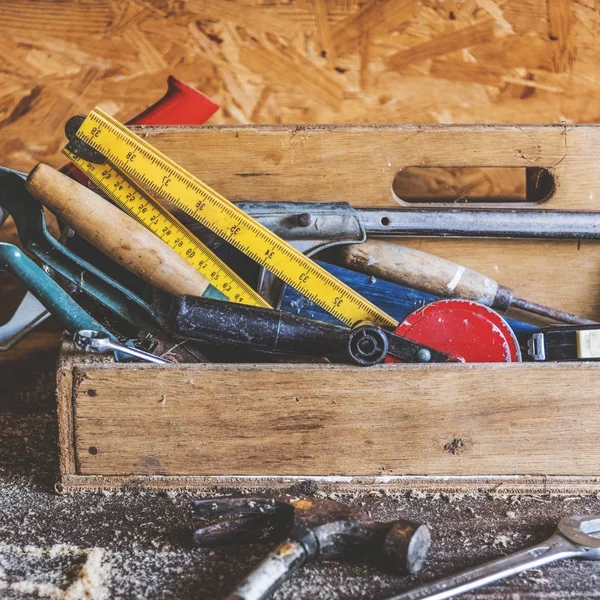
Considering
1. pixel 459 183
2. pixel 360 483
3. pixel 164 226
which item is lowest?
pixel 360 483

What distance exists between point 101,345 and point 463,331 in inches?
15.8

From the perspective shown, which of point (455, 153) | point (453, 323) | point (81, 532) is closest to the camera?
point (81, 532)

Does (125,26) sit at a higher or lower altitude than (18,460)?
higher

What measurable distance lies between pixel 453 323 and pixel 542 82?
53 cm

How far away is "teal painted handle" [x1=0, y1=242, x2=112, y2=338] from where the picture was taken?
0.82m

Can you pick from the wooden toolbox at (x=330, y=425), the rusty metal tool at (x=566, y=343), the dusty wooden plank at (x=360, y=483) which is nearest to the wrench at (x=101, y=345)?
the wooden toolbox at (x=330, y=425)

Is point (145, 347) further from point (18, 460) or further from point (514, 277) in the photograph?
point (514, 277)

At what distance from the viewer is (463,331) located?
34.5 inches

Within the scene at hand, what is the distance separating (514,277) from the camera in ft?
3.42

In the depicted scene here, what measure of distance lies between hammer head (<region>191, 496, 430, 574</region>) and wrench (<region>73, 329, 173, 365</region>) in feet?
0.55

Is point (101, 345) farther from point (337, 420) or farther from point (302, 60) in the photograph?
point (302, 60)

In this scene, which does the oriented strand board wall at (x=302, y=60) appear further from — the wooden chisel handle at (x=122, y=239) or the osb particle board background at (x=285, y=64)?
the wooden chisel handle at (x=122, y=239)

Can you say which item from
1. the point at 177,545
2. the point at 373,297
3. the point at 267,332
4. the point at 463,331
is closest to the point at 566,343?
the point at 463,331

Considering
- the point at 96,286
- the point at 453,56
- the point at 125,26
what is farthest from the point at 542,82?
the point at 96,286
